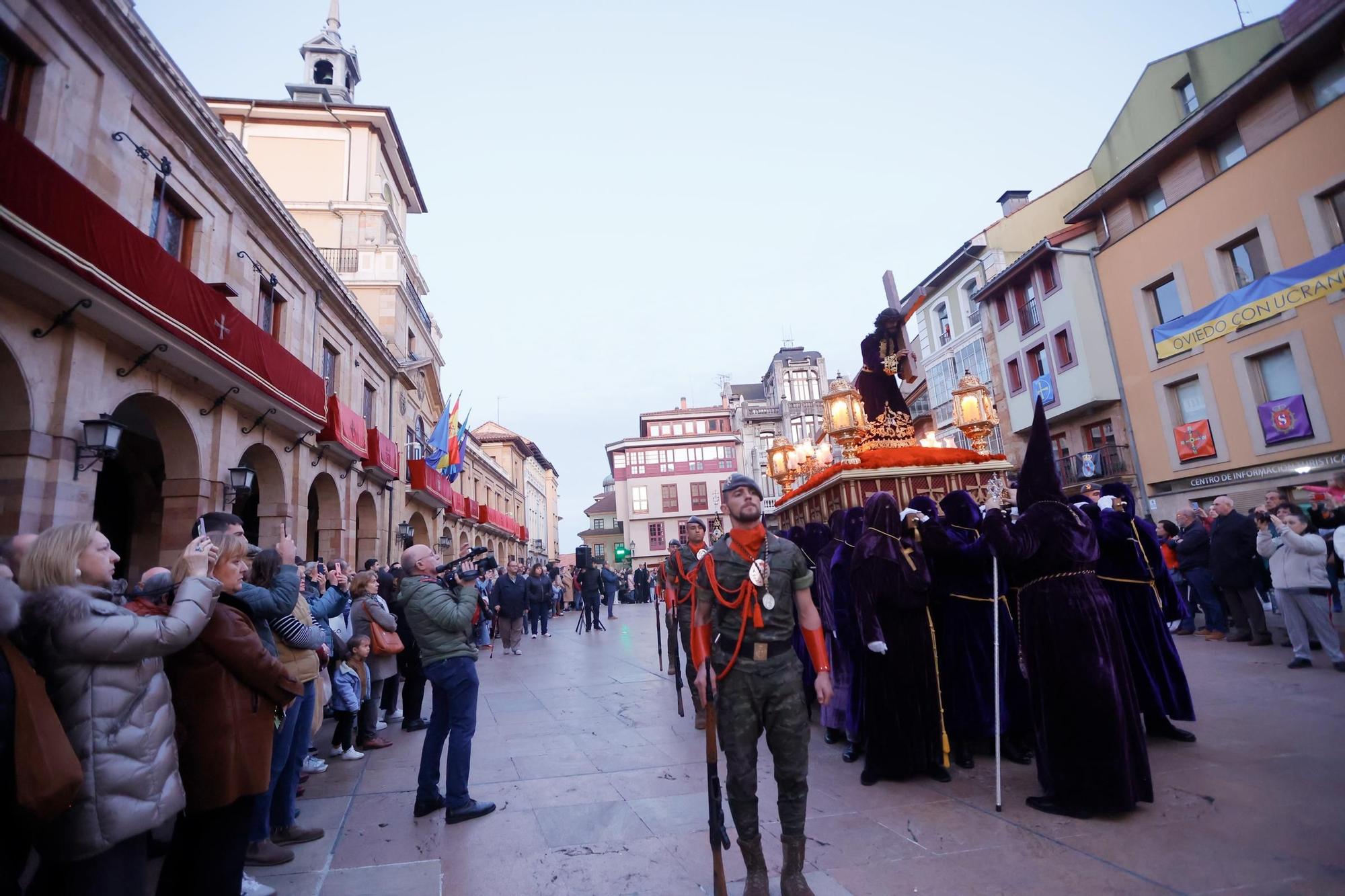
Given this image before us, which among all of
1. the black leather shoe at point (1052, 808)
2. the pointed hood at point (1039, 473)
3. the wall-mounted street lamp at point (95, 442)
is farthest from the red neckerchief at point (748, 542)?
the wall-mounted street lamp at point (95, 442)

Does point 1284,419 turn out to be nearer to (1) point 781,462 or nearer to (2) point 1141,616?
(1) point 781,462

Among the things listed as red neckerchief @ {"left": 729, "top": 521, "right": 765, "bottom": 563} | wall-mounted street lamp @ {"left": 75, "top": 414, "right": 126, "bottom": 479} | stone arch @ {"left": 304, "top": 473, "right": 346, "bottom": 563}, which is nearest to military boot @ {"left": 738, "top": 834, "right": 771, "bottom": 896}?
red neckerchief @ {"left": 729, "top": 521, "right": 765, "bottom": 563}

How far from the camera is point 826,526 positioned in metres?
7.24

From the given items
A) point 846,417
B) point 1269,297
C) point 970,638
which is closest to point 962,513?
point 970,638

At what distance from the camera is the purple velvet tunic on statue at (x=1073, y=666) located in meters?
3.96

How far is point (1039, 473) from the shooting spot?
4633 millimetres

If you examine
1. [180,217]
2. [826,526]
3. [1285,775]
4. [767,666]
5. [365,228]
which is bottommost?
[1285,775]

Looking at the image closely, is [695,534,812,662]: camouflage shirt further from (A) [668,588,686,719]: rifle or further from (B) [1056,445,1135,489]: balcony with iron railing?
(B) [1056,445,1135,489]: balcony with iron railing

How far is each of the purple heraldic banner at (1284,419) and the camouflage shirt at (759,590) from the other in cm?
1849

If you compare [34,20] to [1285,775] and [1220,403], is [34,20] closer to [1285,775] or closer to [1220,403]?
[1285,775]

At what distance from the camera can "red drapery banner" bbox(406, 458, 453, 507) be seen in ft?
73.1

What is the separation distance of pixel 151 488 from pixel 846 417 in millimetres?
13833

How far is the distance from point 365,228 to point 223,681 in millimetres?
22205

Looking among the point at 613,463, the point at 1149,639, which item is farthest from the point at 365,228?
the point at 613,463
